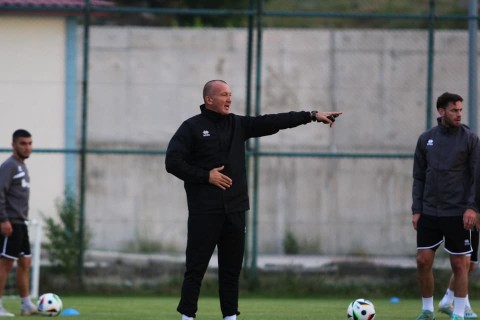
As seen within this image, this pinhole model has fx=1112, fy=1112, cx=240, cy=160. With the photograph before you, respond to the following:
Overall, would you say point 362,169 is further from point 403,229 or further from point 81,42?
point 81,42

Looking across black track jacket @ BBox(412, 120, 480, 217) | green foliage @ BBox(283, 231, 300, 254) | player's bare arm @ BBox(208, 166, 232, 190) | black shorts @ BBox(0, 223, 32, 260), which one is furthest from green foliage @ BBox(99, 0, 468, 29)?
player's bare arm @ BBox(208, 166, 232, 190)

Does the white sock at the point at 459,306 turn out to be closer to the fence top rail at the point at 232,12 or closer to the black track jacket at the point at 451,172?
the black track jacket at the point at 451,172

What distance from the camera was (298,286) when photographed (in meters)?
15.8

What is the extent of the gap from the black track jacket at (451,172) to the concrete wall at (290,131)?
6054mm

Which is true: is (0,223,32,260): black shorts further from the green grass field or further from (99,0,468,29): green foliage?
(99,0,468,29): green foliage

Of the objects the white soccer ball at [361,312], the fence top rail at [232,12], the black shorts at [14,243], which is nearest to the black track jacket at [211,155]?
the white soccer ball at [361,312]

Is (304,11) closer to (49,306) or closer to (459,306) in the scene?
(49,306)

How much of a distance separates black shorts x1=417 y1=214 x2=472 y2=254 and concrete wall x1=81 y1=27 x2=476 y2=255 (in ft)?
19.5

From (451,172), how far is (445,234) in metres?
0.59

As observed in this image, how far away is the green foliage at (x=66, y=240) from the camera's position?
51.5 feet

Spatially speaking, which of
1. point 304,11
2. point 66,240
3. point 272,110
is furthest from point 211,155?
point 304,11

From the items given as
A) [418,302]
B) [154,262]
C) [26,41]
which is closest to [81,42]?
[26,41]

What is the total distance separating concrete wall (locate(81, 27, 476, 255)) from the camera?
1755 centimetres

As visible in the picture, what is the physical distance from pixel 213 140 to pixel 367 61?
37.6ft
